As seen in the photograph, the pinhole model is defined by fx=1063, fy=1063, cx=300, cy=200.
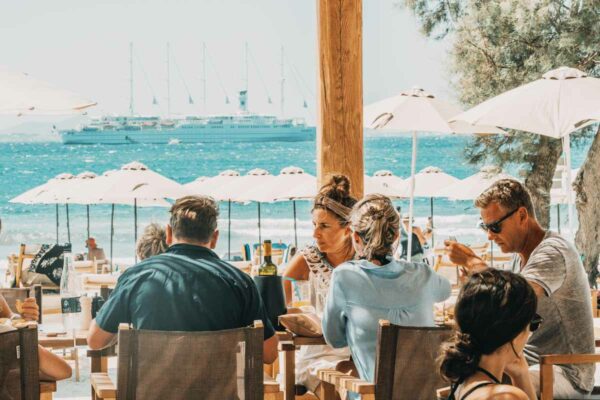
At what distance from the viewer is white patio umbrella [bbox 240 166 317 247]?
11.0 metres

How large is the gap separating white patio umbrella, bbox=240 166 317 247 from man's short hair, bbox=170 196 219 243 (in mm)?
7598

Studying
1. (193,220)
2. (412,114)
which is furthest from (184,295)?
(412,114)

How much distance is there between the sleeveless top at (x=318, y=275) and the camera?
155 inches

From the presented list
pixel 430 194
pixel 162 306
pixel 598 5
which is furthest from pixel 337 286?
pixel 598 5

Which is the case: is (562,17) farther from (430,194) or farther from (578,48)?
(430,194)

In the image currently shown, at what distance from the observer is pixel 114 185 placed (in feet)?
32.4

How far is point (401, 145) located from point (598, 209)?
37615 millimetres

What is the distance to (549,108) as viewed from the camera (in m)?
4.85

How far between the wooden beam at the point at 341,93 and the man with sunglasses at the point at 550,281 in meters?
1.50

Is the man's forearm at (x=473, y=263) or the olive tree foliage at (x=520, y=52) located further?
the olive tree foliage at (x=520, y=52)

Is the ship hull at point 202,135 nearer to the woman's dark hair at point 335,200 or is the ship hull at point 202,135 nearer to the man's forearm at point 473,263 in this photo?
the woman's dark hair at point 335,200

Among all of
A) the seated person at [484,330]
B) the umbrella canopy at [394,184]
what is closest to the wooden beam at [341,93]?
the seated person at [484,330]

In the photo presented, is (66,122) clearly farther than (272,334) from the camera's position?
Yes

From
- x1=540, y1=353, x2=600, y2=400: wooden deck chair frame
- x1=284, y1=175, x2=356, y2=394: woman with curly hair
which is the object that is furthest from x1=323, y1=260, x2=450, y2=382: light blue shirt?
x1=284, y1=175, x2=356, y2=394: woman with curly hair
